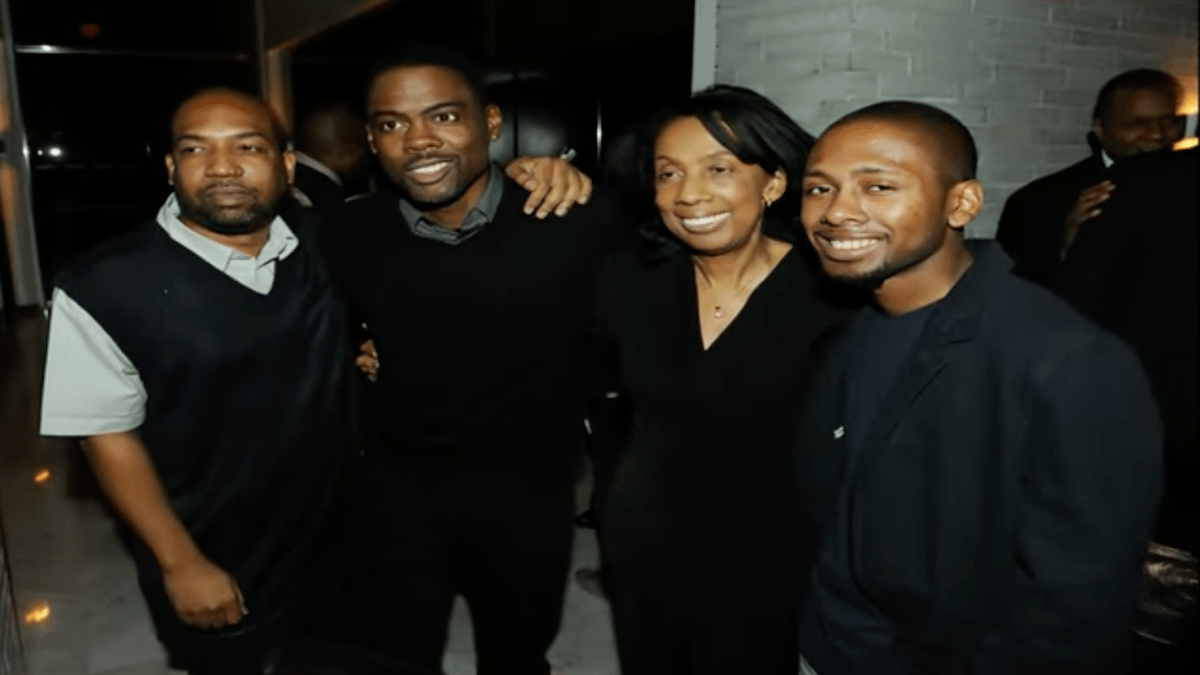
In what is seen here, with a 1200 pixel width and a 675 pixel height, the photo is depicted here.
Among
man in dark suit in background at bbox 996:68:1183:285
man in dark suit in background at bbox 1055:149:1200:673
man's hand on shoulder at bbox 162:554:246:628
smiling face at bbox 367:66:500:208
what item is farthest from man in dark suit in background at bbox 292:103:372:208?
man in dark suit in background at bbox 1055:149:1200:673

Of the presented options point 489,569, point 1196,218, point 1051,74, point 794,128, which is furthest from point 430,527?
point 1051,74

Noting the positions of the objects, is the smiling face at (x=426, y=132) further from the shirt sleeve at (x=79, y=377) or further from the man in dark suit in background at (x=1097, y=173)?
the man in dark suit in background at (x=1097, y=173)

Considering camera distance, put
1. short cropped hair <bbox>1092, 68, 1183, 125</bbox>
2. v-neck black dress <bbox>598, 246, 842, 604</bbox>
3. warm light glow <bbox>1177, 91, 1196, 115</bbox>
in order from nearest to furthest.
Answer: warm light glow <bbox>1177, 91, 1196, 115</bbox>
short cropped hair <bbox>1092, 68, 1183, 125</bbox>
v-neck black dress <bbox>598, 246, 842, 604</bbox>

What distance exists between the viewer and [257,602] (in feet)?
5.85

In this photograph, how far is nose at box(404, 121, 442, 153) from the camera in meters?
1.76

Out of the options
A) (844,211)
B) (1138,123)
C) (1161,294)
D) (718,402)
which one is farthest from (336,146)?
(1161,294)

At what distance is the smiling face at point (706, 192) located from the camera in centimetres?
149

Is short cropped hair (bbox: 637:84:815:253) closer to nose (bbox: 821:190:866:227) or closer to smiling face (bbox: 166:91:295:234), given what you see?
nose (bbox: 821:190:866:227)

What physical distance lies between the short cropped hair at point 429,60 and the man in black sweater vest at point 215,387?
249 mm

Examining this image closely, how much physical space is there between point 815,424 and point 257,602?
1175 millimetres

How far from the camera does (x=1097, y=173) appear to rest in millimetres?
1892

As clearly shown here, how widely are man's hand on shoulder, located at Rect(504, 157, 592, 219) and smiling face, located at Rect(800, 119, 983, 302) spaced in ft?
2.47

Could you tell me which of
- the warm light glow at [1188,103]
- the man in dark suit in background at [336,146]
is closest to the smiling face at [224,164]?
the warm light glow at [1188,103]

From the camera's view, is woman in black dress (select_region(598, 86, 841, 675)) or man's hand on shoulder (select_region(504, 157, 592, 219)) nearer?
woman in black dress (select_region(598, 86, 841, 675))
